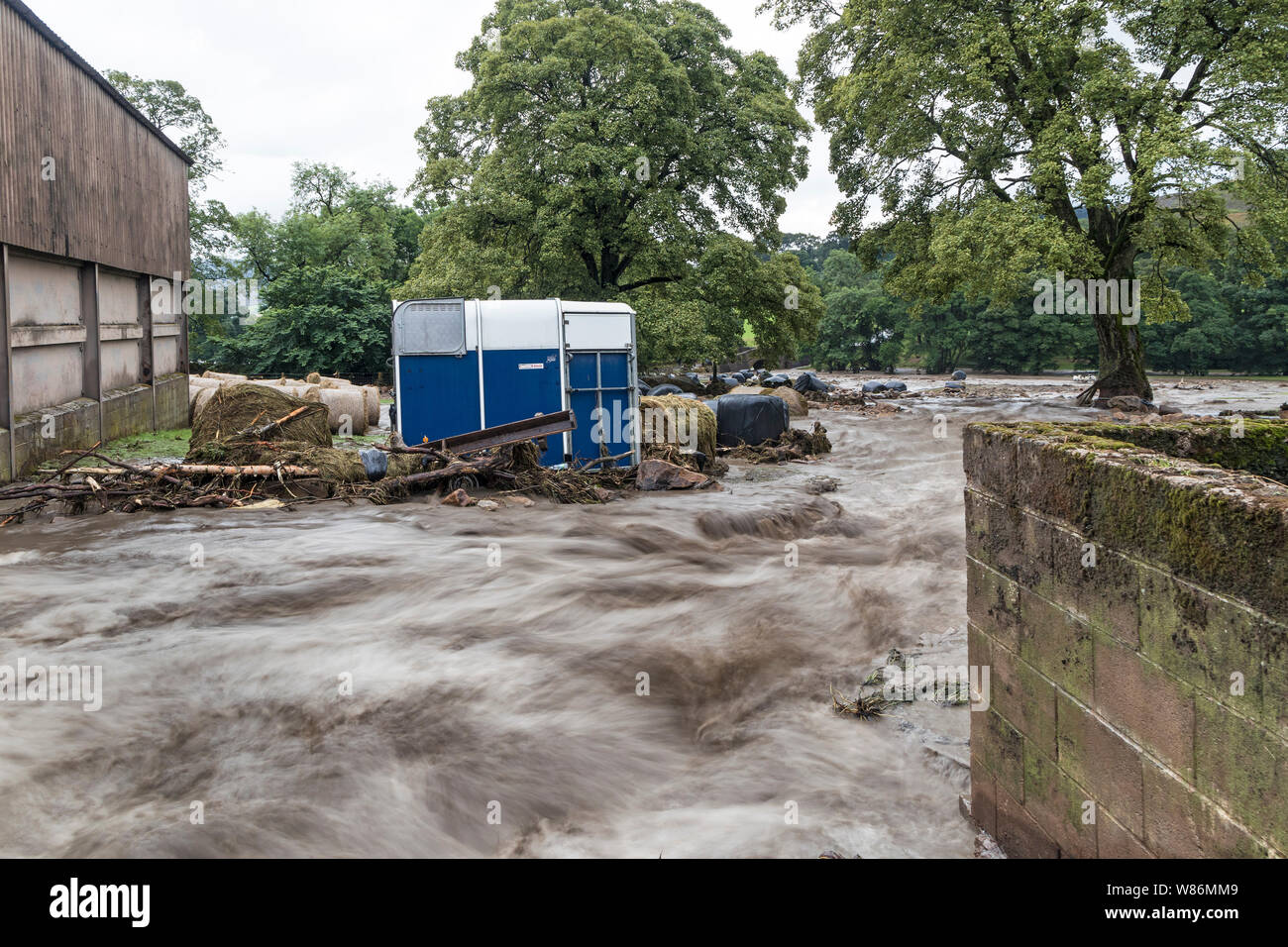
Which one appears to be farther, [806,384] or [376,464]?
[806,384]

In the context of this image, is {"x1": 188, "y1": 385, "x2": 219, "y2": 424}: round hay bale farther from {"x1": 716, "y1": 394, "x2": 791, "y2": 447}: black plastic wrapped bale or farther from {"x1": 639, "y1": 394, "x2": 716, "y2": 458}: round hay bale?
{"x1": 716, "y1": 394, "x2": 791, "y2": 447}: black plastic wrapped bale

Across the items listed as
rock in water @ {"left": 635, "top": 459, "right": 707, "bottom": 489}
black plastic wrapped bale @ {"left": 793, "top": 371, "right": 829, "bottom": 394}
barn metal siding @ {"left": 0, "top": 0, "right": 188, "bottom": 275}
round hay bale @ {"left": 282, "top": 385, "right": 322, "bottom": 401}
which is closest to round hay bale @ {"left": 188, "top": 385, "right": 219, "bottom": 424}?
round hay bale @ {"left": 282, "top": 385, "right": 322, "bottom": 401}

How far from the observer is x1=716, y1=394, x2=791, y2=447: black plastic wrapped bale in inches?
786

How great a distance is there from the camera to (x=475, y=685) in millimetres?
6539

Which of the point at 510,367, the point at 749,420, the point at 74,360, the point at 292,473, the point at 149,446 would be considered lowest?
the point at 292,473

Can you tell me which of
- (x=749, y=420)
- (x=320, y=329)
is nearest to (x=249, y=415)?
(x=749, y=420)

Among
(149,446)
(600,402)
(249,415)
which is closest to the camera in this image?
(249,415)

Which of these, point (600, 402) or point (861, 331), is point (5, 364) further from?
point (861, 331)

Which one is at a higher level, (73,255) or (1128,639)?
(73,255)

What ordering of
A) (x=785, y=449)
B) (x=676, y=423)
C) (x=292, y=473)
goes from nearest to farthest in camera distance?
1. (x=292, y=473)
2. (x=676, y=423)
3. (x=785, y=449)

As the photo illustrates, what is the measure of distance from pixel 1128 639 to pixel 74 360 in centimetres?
1854

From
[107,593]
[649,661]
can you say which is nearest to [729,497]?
[649,661]

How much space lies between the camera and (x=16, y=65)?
14.3 m
